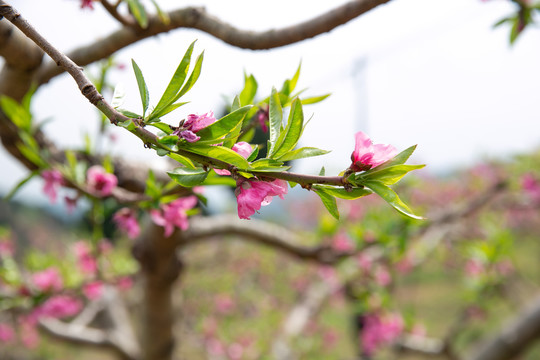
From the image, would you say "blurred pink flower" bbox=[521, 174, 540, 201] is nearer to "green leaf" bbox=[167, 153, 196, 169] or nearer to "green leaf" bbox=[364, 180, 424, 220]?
→ "green leaf" bbox=[364, 180, 424, 220]

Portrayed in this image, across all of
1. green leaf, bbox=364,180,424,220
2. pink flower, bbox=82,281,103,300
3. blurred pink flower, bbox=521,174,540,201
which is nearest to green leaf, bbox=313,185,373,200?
green leaf, bbox=364,180,424,220

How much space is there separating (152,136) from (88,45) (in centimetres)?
77

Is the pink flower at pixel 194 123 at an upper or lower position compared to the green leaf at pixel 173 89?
lower

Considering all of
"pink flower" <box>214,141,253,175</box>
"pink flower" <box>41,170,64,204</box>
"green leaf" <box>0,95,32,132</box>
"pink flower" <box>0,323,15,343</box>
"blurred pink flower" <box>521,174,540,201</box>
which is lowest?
"pink flower" <box>0,323,15,343</box>

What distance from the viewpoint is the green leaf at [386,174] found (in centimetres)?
51

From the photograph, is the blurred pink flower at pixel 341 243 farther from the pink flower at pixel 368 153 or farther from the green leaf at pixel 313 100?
the pink flower at pixel 368 153

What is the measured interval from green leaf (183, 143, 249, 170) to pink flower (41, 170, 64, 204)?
102 cm

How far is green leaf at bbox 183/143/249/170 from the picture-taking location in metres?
0.47

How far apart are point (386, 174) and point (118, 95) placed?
403 mm

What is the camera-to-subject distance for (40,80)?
1160 millimetres

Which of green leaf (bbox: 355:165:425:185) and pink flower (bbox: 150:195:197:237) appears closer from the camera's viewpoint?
green leaf (bbox: 355:165:425:185)

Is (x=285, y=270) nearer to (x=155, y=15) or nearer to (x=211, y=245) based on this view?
(x=211, y=245)

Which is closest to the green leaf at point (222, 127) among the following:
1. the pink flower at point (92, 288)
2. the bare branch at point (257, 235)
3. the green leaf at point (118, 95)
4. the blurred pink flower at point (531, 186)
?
the green leaf at point (118, 95)

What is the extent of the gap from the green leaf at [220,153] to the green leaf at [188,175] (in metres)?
0.03
